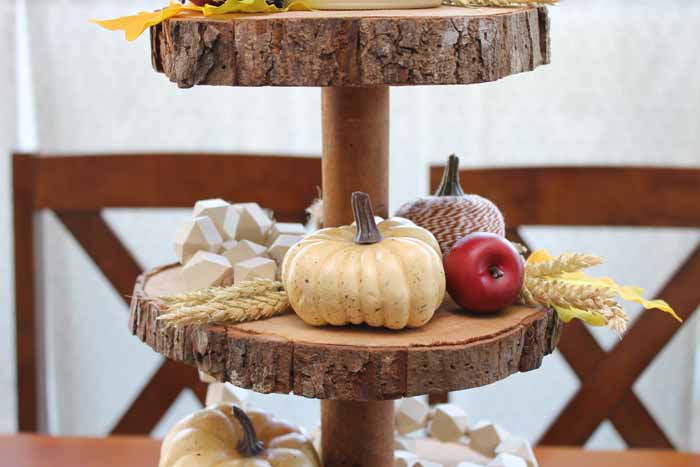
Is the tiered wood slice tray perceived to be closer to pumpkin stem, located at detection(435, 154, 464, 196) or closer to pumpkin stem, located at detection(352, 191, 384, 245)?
pumpkin stem, located at detection(352, 191, 384, 245)

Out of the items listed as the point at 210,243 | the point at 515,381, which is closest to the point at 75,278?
the point at 515,381

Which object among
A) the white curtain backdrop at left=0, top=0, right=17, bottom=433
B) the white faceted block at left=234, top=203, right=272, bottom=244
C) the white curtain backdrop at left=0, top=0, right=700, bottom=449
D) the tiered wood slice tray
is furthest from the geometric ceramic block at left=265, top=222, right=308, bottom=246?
the white curtain backdrop at left=0, top=0, right=17, bottom=433

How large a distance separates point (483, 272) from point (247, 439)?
0.35 metres

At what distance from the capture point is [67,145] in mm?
2152

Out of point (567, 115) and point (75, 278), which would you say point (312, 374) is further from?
point (75, 278)

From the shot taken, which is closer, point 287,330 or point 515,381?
point 287,330

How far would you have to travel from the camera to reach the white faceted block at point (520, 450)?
1.29 m

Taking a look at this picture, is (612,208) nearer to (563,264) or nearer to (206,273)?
(563,264)

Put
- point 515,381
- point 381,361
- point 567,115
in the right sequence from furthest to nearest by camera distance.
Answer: point 515,381 → point 567,115 → point 381,361

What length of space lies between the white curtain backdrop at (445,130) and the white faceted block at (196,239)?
97 centimetres

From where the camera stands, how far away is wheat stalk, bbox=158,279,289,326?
2.92 ft

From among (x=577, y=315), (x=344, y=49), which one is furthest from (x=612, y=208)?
(x=344, y=49)

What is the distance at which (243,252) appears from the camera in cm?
108

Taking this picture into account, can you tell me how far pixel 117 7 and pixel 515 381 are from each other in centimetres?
114
